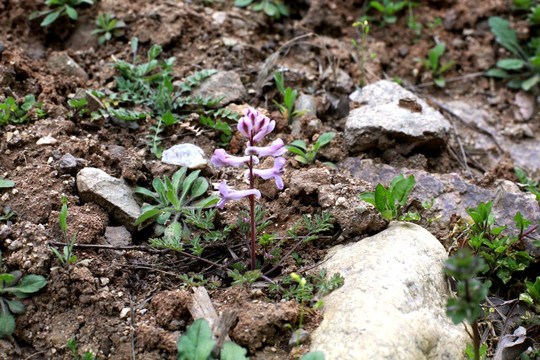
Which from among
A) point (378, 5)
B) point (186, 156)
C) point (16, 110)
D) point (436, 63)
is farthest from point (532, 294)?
point (16, 110)

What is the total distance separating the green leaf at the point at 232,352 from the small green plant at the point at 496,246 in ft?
5.24

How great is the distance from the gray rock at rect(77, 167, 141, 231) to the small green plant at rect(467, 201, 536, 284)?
2.16 meters

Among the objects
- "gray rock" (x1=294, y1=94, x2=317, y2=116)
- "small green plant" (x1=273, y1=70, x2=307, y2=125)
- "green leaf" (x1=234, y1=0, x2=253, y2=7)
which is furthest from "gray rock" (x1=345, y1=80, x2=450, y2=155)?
"green leaf" (x1=234, y1=0, x2=253, y2=7)

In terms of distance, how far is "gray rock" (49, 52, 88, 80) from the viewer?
4301 millimetres

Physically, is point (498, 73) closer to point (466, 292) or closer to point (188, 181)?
point (188, 181)

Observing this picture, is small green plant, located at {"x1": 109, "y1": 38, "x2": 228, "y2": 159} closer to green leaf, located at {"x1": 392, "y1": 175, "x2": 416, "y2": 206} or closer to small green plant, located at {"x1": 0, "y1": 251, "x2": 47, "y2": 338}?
small green plant, located at {"x1": 0, "y1": 251, "x2": 47, "y2": 338}

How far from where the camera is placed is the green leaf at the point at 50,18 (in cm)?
455

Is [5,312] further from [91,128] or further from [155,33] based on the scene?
[155,33]

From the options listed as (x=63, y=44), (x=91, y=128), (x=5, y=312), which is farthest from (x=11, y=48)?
(x=5, y=312)

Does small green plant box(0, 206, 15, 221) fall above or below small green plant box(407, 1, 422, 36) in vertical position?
below

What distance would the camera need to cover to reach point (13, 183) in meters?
3.23

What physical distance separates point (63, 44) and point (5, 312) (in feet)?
9.52

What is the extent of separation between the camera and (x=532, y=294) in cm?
295

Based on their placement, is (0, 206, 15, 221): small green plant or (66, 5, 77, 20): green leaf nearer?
(0, 206, 15, 221): small green plant
